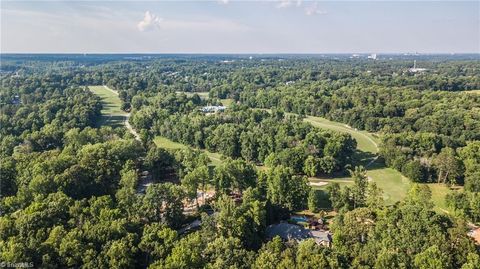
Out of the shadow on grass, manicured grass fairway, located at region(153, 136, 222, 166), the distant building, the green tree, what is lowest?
manicured grass fairway, located at region(153, 136, 222, 166)

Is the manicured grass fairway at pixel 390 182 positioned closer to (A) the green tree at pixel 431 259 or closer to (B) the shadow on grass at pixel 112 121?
(A) the green tree at pixel 431 259

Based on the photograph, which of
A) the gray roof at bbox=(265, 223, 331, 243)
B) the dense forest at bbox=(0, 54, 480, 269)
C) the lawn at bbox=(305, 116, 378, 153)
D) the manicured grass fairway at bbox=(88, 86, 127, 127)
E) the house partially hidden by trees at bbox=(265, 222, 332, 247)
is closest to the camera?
the dense forest at bbox=(0, 54, 480, 269)

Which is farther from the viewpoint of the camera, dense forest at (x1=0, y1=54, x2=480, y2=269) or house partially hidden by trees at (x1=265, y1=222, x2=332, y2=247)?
house partially hidden by trees at (x1=265, y1=222, x2=332, y2=247)

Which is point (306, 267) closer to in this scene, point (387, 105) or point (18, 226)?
point (18, 226)

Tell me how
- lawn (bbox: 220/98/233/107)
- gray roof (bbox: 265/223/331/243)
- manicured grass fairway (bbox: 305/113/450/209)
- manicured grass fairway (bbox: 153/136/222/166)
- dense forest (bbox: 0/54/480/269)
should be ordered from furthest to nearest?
1. lawn (bbox: 220/98/233/107)
2. manicured grass fairway (bbox: 153/136/222/166)
3. manicured grass fairway (bbox: 305/113/450/209)
4. gray roof (bbox: 265/223/331/243)
5. dense forest (bbox: 0/54/480/269)

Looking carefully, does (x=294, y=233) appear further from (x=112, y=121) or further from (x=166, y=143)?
(x=112, y=121)

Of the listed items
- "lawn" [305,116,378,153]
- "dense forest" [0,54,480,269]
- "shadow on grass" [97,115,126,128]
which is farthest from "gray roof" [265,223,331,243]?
"shadow on grass" [97,115,126,128]

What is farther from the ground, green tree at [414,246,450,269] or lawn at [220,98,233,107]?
lawn at [220,98,233,107]

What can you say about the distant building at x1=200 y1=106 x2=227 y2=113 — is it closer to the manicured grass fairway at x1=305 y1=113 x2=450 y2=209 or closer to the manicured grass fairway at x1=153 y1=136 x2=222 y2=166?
the manicured grass fairway at x1=153 y1=136 x2=222 y2=166

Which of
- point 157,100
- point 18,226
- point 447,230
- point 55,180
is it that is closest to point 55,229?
point 18,226
